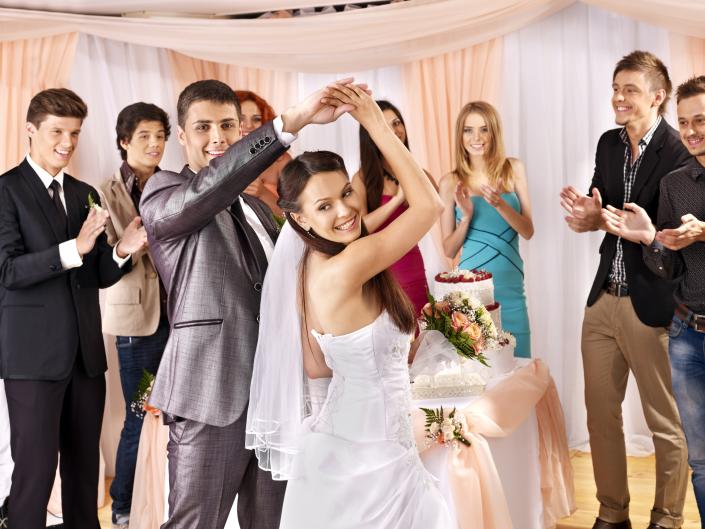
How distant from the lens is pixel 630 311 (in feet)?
13.1

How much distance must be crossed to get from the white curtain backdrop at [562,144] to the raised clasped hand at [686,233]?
215 centimetres

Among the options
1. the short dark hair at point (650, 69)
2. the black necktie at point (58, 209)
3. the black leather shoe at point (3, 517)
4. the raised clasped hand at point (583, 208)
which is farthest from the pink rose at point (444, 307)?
the black leather shoe at point (3, 517)

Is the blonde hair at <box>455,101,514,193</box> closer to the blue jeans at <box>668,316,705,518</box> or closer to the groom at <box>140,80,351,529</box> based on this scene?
the blue jeans at <box>668,316,705,518</box>

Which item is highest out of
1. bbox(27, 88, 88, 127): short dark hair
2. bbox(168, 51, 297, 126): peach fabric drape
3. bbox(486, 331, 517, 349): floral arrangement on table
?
bbox(168, 51, 297, 126): peach fabric drape

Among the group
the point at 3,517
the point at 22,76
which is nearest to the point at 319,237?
the point at 3,517

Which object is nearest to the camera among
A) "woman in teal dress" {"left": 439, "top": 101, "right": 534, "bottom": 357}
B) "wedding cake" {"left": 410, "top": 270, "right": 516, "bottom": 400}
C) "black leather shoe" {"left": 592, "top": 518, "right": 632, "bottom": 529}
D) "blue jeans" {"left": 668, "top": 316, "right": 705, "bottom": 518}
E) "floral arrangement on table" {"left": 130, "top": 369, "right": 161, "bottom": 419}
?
"wedding cake" {"left": 410, "top": 270, "right": 516, "bottom": 400}

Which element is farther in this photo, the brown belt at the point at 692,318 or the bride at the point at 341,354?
the brown belt at the point at 692,318

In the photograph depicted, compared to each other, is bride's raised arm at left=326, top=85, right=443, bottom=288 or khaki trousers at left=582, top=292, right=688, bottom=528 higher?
bride's raised arm at left=326, top=85, right=443, bottom=288

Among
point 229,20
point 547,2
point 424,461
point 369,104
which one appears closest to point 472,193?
point 547,2

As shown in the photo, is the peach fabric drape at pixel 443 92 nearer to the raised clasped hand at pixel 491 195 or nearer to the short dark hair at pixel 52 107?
the raised clasped hand at pixel 491 195

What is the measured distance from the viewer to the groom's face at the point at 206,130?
3.06 metres

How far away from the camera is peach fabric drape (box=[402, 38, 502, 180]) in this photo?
18.3 ft

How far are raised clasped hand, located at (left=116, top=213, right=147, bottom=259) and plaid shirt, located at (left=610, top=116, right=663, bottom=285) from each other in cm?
205

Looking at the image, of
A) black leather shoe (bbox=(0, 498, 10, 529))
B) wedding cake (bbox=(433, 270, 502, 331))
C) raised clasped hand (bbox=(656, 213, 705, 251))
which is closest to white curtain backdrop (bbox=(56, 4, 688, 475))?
black leather shoe (bbox=(0, 498, 10, 529))
